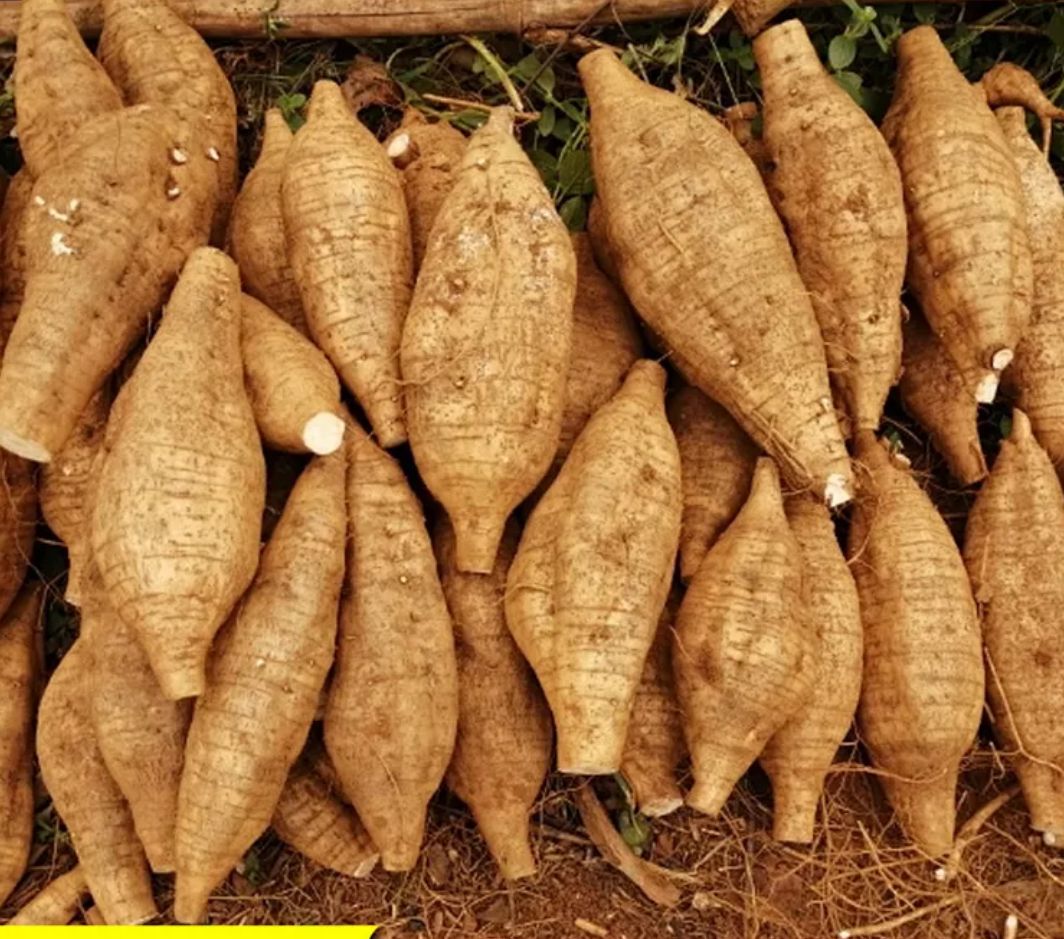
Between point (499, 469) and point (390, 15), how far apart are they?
1.19 m

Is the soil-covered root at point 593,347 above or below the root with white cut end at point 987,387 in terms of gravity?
below

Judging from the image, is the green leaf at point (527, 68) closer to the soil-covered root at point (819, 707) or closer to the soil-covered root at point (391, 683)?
the soil-covered root at point (391, 683)

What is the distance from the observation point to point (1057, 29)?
2.71 metres

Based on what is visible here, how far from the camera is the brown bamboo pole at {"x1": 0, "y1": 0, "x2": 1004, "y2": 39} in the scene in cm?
266

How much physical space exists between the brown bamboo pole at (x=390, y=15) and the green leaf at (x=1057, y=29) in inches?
15.3

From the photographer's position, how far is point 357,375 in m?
2.19

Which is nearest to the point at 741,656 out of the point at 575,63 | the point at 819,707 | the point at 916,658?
the point at 819,707

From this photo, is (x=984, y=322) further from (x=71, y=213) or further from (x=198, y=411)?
(x=71, y=213)

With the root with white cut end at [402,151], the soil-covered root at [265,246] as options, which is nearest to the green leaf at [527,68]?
the root with white cut end at [402,151]

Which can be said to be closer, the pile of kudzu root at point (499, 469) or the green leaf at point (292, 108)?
the pile of kudzu root at point (499, 469)

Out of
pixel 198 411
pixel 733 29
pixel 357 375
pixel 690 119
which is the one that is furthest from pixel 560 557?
pixel 733 29

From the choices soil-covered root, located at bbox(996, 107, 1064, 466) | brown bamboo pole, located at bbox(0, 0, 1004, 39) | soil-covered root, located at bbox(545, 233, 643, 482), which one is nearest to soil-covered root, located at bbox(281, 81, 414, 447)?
soil-covered root, located at bbox(545, 233, 643, 482)

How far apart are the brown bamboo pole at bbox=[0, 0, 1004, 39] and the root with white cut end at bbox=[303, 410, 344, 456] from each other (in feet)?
3.56

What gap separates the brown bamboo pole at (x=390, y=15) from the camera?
2656 millimetres
